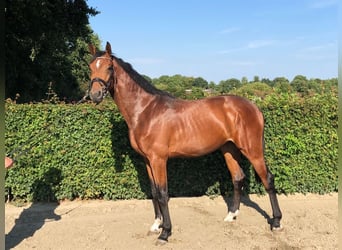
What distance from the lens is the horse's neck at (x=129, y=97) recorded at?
14.4 ft

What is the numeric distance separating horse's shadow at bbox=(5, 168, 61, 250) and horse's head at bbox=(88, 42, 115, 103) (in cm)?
212

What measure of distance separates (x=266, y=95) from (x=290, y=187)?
5.94 feet

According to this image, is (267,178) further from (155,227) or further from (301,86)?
(301,86)

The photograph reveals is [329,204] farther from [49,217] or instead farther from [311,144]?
[49,217]

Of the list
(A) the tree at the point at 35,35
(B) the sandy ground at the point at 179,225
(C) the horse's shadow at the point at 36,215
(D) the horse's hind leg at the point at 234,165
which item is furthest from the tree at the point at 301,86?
(A) the tree at the point at 35,35

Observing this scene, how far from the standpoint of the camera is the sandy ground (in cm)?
429

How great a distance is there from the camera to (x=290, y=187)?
645 centimetres

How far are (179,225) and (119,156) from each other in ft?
5.48

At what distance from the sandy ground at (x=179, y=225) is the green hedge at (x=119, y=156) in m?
0.24

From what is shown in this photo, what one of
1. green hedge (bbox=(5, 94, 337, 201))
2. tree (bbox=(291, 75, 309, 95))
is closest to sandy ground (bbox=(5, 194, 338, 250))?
green hedge (bbox=(5, 94, 337, 201))

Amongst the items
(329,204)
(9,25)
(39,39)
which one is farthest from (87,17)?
(329,204)

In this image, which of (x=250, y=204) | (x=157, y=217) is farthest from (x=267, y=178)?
(x=157, y=217)

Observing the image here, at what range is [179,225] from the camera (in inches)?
194

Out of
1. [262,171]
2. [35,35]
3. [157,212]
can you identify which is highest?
[35,35]
